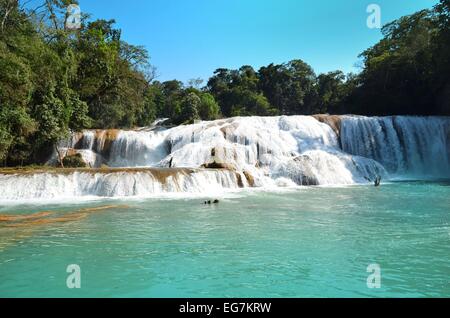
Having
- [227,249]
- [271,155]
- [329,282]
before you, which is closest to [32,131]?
[271,155]

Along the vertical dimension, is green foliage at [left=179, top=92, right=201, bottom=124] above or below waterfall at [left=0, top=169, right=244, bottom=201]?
above

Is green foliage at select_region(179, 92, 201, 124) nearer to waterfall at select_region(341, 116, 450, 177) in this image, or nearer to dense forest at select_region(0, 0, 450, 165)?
dense forest at select_region(0, 0, 450, 165)

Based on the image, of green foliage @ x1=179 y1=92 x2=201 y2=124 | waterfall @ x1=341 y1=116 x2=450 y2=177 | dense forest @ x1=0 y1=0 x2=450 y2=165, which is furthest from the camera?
green foliage @ x1=179 y1=92 x2=201 y2=124

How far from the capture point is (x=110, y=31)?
1401 inches

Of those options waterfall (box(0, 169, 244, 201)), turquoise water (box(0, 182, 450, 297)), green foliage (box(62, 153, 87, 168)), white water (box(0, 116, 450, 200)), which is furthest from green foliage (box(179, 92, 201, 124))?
turquoise water (box(0, 182, 450, 297))

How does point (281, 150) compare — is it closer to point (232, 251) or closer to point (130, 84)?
point (130, 84)

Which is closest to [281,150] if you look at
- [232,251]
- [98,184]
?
[98,184]

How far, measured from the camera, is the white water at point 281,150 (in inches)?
798

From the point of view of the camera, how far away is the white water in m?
20.3

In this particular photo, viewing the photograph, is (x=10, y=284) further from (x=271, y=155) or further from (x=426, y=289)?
(x=271, y=155)

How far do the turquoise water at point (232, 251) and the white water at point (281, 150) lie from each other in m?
6.61

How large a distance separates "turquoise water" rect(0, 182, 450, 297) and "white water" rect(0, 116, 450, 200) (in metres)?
6.61

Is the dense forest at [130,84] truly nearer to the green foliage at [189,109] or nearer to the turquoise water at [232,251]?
the green foliage at [189,109]

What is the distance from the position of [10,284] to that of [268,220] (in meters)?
6.04
